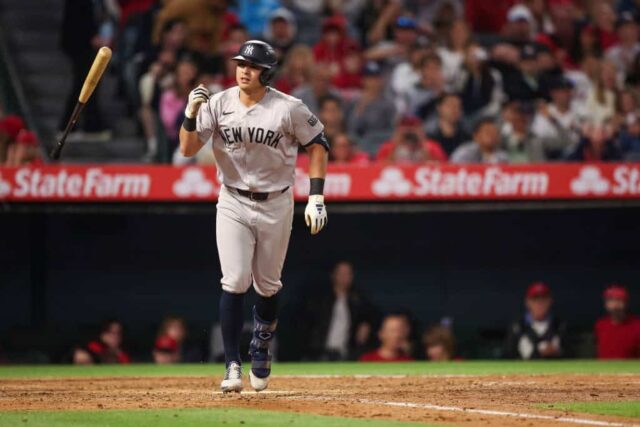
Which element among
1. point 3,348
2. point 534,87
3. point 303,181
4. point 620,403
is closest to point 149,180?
point 303,181

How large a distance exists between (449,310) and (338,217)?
1.50 meters

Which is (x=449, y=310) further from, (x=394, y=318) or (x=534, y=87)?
(x=534, y=87)

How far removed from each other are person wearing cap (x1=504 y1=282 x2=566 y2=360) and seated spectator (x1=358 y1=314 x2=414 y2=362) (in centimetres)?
100

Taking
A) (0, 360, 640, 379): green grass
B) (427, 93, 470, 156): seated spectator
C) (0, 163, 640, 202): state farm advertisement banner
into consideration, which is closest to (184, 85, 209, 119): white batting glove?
(0, 360, 640, 379): green grass

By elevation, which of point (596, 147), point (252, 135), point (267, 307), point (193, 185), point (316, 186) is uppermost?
point (596, 147)

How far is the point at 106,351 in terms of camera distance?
11.9m

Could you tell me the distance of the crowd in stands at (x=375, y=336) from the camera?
1176 cm

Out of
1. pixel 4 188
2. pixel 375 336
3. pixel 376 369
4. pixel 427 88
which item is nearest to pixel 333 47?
pixel 427 88

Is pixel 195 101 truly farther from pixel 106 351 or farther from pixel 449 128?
pixel 449 128

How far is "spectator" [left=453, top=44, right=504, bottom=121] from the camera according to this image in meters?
13.2

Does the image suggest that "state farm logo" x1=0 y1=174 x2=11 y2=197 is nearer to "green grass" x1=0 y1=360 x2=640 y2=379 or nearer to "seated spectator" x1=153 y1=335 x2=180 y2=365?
"green grass" x1=0 y1=360 x2=640 y2=379

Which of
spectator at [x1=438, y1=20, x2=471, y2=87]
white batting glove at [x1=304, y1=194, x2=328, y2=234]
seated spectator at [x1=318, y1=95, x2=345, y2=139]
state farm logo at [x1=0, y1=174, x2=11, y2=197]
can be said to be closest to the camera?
white batting glove at [x1=304, y1=194, x2=328, y2=234]

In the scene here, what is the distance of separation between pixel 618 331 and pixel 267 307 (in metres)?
5.68

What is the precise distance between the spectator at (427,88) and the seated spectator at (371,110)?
28cm
